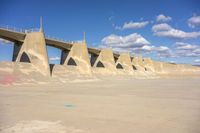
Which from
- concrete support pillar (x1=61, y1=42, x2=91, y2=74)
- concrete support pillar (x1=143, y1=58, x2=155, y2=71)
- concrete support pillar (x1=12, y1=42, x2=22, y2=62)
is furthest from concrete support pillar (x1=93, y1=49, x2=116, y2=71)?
concrete support pillar (x1=143, y1=58, x2=155, y2=71)

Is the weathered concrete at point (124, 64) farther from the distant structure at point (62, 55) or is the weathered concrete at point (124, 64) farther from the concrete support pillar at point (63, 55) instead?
the concrete support pillar at point (63, 55)

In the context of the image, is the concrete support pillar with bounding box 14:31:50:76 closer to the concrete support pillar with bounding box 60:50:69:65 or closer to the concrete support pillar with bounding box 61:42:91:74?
the concrete support pillar with bounding box 61:42:91:74

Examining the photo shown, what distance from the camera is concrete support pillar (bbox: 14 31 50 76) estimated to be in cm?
3794

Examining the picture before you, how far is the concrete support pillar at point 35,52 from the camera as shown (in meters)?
37.9

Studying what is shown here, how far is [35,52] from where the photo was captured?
1533 inches

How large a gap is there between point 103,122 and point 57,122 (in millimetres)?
1546

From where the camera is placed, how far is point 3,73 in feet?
99.6

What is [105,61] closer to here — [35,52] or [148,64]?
[35,52]

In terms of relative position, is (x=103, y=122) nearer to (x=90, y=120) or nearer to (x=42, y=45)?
(x=90, y=120)

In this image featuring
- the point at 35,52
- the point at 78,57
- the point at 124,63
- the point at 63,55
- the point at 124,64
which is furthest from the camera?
the point at 124,63

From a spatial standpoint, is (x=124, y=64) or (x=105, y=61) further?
(x=124, y=64)

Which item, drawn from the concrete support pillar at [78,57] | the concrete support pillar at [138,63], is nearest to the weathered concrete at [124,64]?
the concrete support pillar at [138,63]

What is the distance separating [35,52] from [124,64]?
133 ft

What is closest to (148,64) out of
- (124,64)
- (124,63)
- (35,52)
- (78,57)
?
(124,63)
